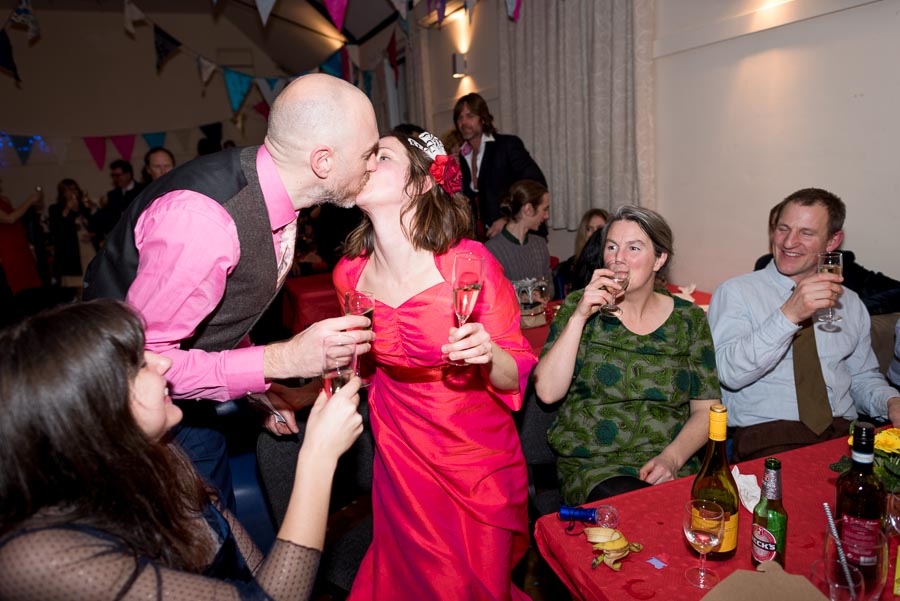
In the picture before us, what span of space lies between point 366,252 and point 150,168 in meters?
4.11

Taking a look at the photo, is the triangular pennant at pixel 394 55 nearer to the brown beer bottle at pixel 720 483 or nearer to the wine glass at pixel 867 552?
the brown beer bottle at pixel 720 483

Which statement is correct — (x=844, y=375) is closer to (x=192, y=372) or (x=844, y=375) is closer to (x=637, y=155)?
(x=192, y=372)

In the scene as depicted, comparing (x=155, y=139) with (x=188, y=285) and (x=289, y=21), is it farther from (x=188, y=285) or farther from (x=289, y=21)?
(x=188, y=285)

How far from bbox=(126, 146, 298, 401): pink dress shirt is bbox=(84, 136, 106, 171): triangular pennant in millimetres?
10856

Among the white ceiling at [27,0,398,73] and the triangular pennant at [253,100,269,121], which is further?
the triangular pennant at [253,100,269,121]

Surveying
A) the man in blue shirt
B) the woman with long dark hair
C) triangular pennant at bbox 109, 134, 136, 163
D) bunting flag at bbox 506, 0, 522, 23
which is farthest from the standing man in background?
triangular pennant at bbox 109, 134, 136, 163

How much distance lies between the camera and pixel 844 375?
2363 millimetres

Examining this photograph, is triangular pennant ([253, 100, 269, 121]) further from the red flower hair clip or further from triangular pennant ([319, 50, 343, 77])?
the red flower hair clip

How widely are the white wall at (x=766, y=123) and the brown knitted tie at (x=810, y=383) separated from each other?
4.80 feet

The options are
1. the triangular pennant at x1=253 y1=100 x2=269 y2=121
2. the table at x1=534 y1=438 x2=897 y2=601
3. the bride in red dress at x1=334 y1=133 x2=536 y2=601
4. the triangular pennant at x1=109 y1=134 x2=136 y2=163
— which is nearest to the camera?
the table at x1=534 y1=438 x2=897 y2=601

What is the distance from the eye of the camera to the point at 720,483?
1.36 m

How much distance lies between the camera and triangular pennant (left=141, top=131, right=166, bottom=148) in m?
10.9

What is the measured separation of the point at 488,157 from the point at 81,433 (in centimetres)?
494

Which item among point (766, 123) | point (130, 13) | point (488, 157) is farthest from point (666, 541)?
point (130, 13)
